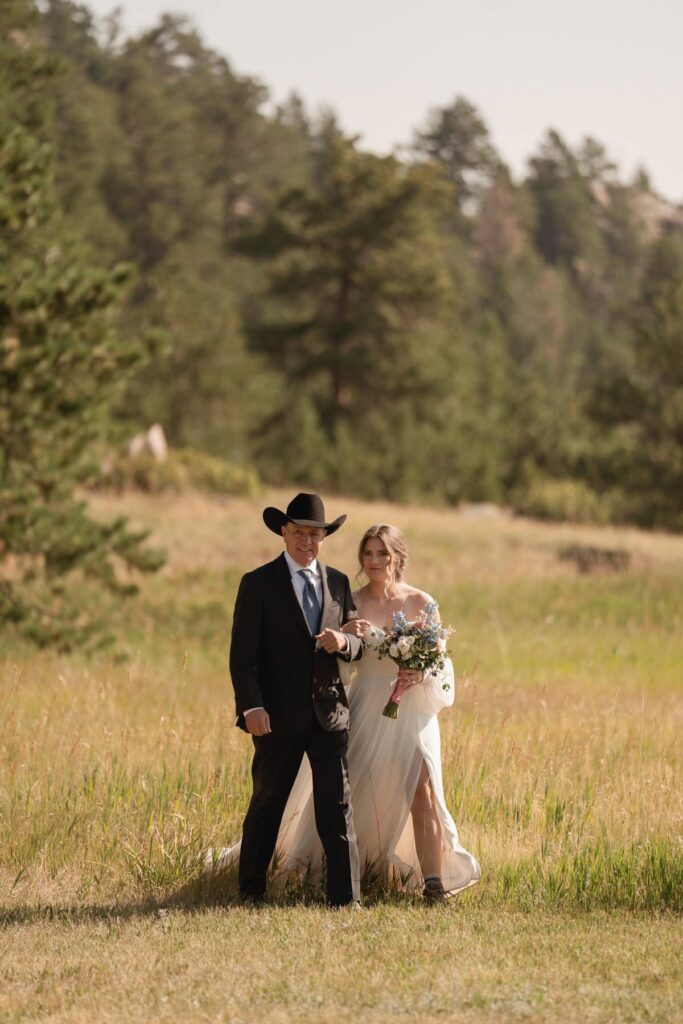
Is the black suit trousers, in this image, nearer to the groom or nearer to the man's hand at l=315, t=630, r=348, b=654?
the groom

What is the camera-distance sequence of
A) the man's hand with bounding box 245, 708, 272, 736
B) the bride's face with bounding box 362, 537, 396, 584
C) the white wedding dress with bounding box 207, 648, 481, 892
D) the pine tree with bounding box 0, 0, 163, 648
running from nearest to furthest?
the man's hand with bounding box 245, 708, 272, 736, the white wedding dress with bounding box 207, 648, 481, 892, the bride's face with bounding box 362, 537, 396, 584, the pine tree with bounding box 0, 0, 163, 648

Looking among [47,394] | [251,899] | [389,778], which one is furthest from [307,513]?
[47,394]

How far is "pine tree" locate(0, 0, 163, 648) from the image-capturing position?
15719mm

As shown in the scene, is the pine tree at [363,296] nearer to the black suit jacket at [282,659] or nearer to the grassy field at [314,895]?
the grassy field at [314,895]

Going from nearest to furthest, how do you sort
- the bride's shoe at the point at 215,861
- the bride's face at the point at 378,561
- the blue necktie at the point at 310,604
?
the blue necktie at the point at 310,604 < the bride's face at the point at 378,561 < the bride's shoe at the point at 215,861

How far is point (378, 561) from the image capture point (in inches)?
279

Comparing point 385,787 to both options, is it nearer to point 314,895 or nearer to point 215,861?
point 314,895


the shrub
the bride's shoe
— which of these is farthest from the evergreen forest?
the bride's shoe

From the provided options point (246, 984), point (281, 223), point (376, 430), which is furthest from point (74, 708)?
point (281, 223)

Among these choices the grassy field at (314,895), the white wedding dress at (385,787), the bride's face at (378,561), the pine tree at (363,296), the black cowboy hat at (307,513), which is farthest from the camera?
the pine tree at (363,296)

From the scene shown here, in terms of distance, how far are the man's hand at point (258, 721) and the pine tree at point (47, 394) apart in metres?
9.67

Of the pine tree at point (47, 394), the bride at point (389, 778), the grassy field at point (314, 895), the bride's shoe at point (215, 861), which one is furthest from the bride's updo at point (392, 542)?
the pine tree at point (47, 394)

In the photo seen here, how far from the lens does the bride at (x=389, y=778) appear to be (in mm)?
6914

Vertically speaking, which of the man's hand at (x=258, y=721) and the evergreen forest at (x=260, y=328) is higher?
the evergreen forest at (x=260, y=328)
